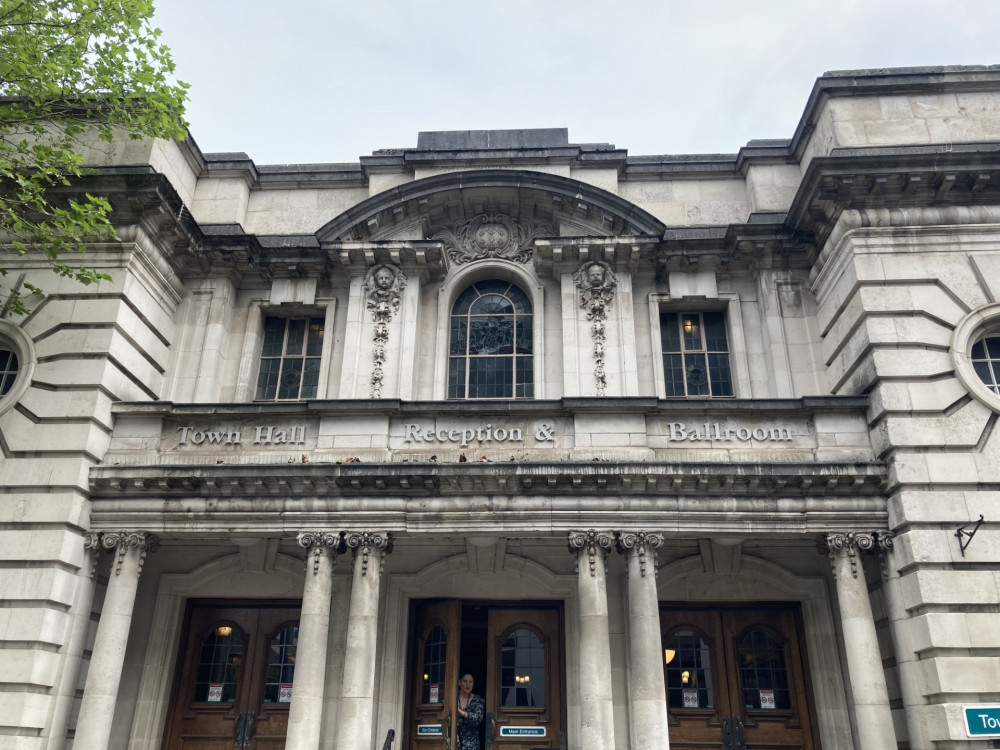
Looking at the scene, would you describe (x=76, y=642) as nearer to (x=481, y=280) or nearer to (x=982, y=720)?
(x=481, y=280)

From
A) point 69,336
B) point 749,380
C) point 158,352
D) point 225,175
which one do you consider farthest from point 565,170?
point 69,336

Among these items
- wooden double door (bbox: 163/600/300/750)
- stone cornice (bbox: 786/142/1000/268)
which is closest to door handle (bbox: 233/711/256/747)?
wooden double door (bbox: 163/600/300/750)

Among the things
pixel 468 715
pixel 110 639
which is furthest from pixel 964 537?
pixel 110 639

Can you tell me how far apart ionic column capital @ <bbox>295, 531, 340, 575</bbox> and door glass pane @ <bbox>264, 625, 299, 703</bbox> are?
2.68 m

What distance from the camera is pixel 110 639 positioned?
11859 mm

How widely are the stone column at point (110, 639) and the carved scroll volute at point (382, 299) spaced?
211 inches

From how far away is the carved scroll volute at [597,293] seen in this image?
594 inches

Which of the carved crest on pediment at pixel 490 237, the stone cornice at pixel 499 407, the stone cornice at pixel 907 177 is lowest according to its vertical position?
the stone cornice at pixel 499 407

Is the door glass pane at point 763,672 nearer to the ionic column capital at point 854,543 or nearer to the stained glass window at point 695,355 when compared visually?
the ionic column capital at point 854,543

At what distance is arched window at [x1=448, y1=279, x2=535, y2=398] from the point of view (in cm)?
1569

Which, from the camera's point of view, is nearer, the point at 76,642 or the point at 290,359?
the point at 76,642

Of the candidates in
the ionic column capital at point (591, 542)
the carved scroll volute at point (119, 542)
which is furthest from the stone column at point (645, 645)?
the carved scroll volute at point (119, 542)

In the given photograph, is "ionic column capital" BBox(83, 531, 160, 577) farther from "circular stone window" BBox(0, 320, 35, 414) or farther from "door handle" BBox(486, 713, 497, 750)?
"door handle" BBox(486, 713, 497, 750)

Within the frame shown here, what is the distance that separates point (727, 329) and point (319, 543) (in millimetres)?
9471
